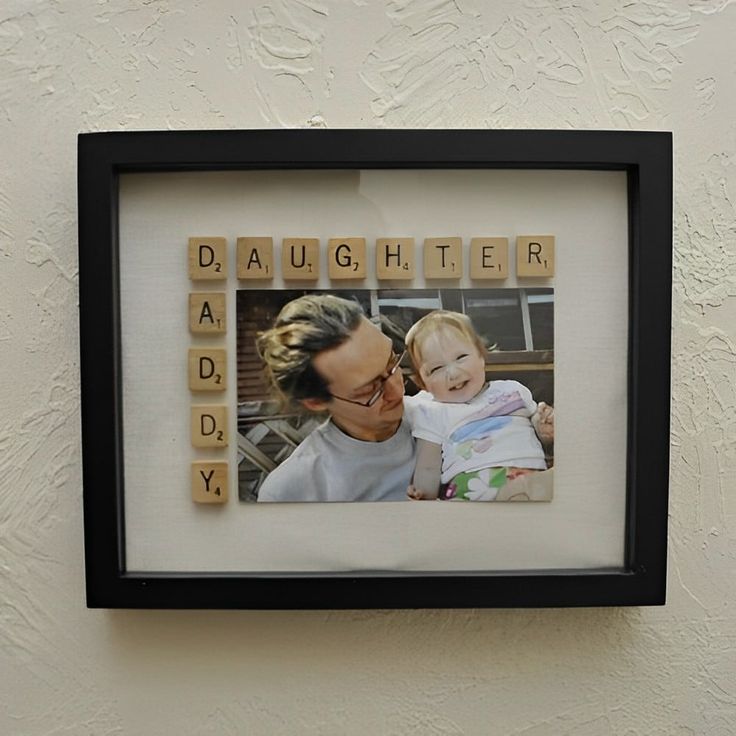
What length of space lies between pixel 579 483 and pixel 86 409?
0.32 meters

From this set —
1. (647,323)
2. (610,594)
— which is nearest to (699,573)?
(610,594)

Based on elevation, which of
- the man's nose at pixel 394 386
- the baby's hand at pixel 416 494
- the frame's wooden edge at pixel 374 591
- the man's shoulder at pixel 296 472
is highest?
the man's nose at pixel 394 386

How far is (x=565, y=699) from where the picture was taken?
0.53 metres

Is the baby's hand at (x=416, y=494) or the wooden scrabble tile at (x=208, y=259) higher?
the wooden scrabble tile at (x=208, y=259)

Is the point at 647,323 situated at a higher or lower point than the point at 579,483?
higher

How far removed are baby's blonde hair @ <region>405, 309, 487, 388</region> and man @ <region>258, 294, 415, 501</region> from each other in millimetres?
12

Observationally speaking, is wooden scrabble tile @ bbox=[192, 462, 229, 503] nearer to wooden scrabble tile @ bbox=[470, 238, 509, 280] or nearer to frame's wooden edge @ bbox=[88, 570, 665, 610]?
frame's wooden edge @ bbox=[88, 570, 665, 610]

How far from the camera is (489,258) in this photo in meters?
0.50

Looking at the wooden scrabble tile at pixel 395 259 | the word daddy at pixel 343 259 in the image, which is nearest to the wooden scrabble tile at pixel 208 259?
the word daddy at pixel 343 259

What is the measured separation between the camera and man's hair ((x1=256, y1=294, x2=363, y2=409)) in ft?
1.63

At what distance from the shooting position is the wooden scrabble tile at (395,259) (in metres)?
0.50

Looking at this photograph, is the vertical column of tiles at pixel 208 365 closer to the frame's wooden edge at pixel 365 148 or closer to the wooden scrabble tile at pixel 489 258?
the frame's wooden edge at pixel 365 148

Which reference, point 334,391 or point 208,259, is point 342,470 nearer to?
point 334,391

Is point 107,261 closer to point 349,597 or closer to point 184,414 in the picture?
point 184,414
